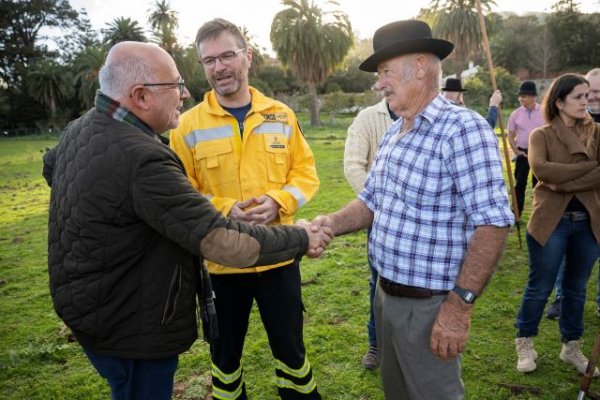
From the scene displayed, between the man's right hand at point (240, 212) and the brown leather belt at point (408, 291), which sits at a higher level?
the man's right hand at point (240, 212)

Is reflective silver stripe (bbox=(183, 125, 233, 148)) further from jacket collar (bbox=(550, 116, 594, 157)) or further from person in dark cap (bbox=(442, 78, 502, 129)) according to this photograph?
person in dark cap (bbox=(442, 78, 502, 129))

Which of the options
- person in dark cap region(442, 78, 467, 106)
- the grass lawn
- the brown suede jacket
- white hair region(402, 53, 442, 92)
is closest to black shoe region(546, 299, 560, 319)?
the grass lawn

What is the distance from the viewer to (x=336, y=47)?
40812 mm

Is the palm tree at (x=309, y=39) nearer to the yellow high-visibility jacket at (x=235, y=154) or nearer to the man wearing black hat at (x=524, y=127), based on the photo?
the man wearing black hat at (x=524, y=127)

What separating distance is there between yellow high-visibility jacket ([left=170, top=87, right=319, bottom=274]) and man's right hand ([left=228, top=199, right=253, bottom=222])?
0.10ft

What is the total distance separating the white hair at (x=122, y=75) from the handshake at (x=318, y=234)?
120cm

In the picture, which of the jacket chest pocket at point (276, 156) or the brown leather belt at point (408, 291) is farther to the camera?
the jacket chest pocket at point (276, 156)

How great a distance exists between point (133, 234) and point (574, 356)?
12.3ft

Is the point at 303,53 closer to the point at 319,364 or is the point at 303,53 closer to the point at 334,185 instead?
the point at 334,185

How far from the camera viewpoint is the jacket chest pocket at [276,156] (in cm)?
308

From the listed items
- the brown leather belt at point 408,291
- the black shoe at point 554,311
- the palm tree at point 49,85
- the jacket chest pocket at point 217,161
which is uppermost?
the palm tree at point 49,85

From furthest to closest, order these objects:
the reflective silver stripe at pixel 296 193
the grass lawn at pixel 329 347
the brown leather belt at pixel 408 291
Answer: the grass lawn at pixel 329 347 < the reflective silver stripe at pixel 296 193 < the brown leather belt at pixel 408 291

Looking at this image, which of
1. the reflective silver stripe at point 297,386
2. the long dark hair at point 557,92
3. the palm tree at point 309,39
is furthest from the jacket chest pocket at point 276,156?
the palm tree at point 309,39

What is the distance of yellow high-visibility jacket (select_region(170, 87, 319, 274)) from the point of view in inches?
118
